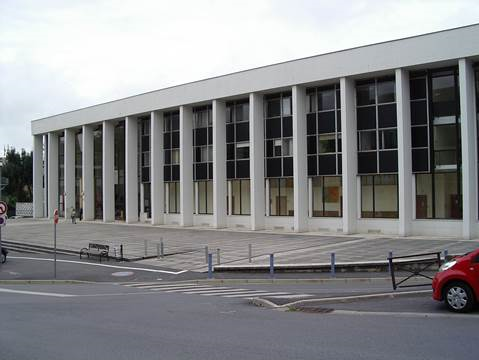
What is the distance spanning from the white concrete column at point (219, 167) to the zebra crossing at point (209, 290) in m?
22.5

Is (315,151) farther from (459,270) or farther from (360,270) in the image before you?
(459,270)

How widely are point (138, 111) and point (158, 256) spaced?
26.5m

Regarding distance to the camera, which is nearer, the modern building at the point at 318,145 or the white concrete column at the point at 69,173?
the modern building at the point at 318,145

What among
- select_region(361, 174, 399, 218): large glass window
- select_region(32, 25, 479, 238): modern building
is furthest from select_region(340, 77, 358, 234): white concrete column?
select_region(361, 174, 399, 218): large glass window

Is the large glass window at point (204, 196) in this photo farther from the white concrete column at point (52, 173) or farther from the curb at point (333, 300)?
the curb at point (333, 300)

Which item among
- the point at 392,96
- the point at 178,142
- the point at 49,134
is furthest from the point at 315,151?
the point at 49,134

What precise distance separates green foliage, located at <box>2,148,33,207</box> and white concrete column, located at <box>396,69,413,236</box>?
6748 cm

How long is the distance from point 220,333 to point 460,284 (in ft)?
15.8

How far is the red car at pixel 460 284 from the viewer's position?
10.2 meters

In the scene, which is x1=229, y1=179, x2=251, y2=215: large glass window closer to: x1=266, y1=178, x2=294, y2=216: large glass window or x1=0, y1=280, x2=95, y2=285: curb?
x1=266, y1=178, x2=294, y2=216: large glass window

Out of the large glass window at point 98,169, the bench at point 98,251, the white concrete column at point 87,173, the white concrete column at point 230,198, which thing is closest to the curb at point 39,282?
the bench at point 98,251

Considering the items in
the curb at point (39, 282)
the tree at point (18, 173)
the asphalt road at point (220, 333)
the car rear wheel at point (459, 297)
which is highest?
the tree at point (18, 173)

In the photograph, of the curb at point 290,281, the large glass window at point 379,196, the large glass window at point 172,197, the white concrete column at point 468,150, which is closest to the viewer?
the curb at point 290,281

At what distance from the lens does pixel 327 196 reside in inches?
1515
